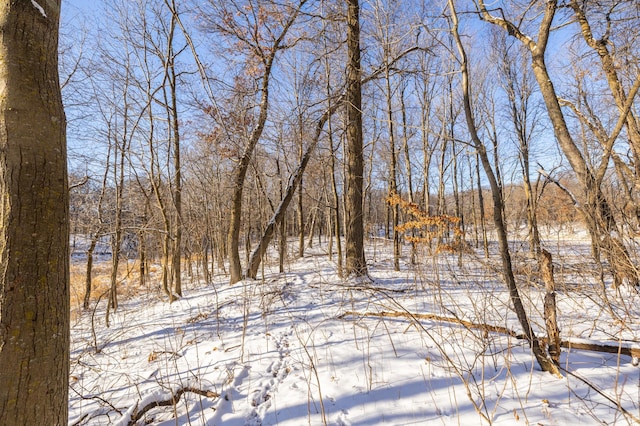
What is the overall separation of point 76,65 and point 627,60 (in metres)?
13.4

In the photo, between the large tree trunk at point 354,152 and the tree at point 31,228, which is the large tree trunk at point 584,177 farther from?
the tree at point 31,228

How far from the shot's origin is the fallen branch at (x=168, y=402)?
2.23m

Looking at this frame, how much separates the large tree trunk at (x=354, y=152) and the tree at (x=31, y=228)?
533 centimetres

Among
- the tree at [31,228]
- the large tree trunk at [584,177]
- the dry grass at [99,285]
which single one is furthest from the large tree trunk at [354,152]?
the dry grass at [99,285]

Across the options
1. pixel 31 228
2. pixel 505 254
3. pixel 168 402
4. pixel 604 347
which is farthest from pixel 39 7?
pixel 604 347

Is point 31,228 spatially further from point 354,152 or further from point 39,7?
point 354,152

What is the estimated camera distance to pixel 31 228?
3.80 ft

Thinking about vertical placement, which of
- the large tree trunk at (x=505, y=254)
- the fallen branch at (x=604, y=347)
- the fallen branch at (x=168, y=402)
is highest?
the large tree trunk at (x=505, y=254)

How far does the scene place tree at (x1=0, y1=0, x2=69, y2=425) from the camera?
110 cm

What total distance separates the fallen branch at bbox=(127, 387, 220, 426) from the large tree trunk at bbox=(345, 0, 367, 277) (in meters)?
4.06

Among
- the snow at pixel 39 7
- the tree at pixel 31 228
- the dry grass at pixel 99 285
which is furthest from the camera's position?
the dry grass at pixel 99 285

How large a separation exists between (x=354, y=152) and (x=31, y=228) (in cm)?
579

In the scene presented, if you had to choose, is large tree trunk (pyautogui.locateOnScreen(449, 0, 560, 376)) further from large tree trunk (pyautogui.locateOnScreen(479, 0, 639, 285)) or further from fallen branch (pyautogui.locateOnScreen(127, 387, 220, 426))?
fallen branch (pyautogui.locateOnScreen(127, 387, 220, 426))

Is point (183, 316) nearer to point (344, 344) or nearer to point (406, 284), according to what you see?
point (344, 344)
